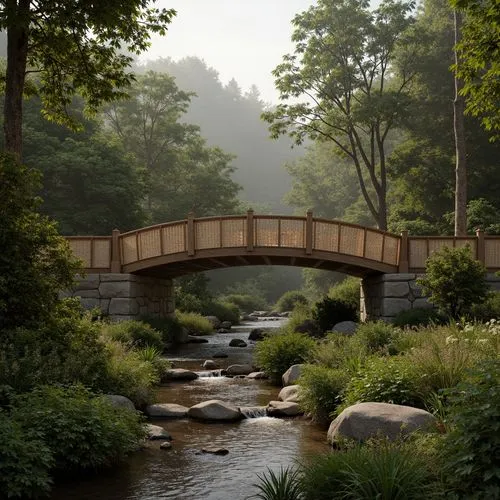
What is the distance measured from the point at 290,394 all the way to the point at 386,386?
3268 millimetres

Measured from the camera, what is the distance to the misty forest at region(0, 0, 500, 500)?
20.5ft

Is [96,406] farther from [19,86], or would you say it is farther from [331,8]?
[331,8]

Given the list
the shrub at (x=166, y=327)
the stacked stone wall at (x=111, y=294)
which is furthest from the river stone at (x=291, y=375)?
the stacked stone wall at (x=111, y=294)

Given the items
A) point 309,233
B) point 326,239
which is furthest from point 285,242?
point 326,239

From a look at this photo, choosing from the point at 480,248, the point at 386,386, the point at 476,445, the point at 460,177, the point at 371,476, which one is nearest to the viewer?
the point at 476,445

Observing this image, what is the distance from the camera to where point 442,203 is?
32875 millimetres

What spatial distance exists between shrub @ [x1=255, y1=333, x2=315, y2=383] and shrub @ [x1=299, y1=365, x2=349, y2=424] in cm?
379

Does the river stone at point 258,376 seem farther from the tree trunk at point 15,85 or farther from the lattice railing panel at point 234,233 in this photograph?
the tree trunk at point 15,85

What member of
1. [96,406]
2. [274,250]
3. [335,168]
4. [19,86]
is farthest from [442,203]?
[335,168]

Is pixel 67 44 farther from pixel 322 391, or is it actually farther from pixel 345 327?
pixel 345 327

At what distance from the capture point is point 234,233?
20.9m

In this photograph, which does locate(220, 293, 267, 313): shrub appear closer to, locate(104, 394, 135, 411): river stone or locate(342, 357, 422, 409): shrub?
locate(104, 394, 135, 411): river stone

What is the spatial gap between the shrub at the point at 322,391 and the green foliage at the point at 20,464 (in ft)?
15.7

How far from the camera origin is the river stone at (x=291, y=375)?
12844mm
